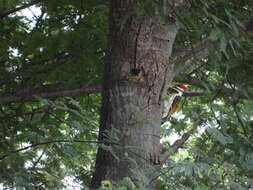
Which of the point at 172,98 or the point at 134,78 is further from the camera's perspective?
the point at 172,98

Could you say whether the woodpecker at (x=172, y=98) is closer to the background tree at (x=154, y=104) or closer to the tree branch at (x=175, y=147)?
the background tree at (x=154, y=104)

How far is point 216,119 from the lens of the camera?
3.17 meters

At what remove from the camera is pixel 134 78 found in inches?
121

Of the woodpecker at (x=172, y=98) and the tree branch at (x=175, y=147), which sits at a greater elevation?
the woodpecker at (x=172, y=98)

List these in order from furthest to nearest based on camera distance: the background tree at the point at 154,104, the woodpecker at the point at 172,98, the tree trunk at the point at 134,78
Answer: the woodpecker at the point at 172,98
the tree trunk at the point at 134,78
the background tree at the point at 154,104

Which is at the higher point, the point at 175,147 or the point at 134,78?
the point at 134,78

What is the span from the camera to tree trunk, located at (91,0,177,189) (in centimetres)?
300

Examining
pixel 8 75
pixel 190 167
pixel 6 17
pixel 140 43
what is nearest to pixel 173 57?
pixel 140 43

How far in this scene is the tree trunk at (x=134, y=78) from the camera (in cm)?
300

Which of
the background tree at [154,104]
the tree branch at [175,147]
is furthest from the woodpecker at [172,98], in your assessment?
the tree branch at [175,147]

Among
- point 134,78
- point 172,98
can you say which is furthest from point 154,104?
point 172,98

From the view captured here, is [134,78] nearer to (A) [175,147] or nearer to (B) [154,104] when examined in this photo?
(B) [154,104]

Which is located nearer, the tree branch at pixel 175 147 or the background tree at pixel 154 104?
the background tree at pixel 154 104

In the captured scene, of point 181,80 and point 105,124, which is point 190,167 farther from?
point 181,80
